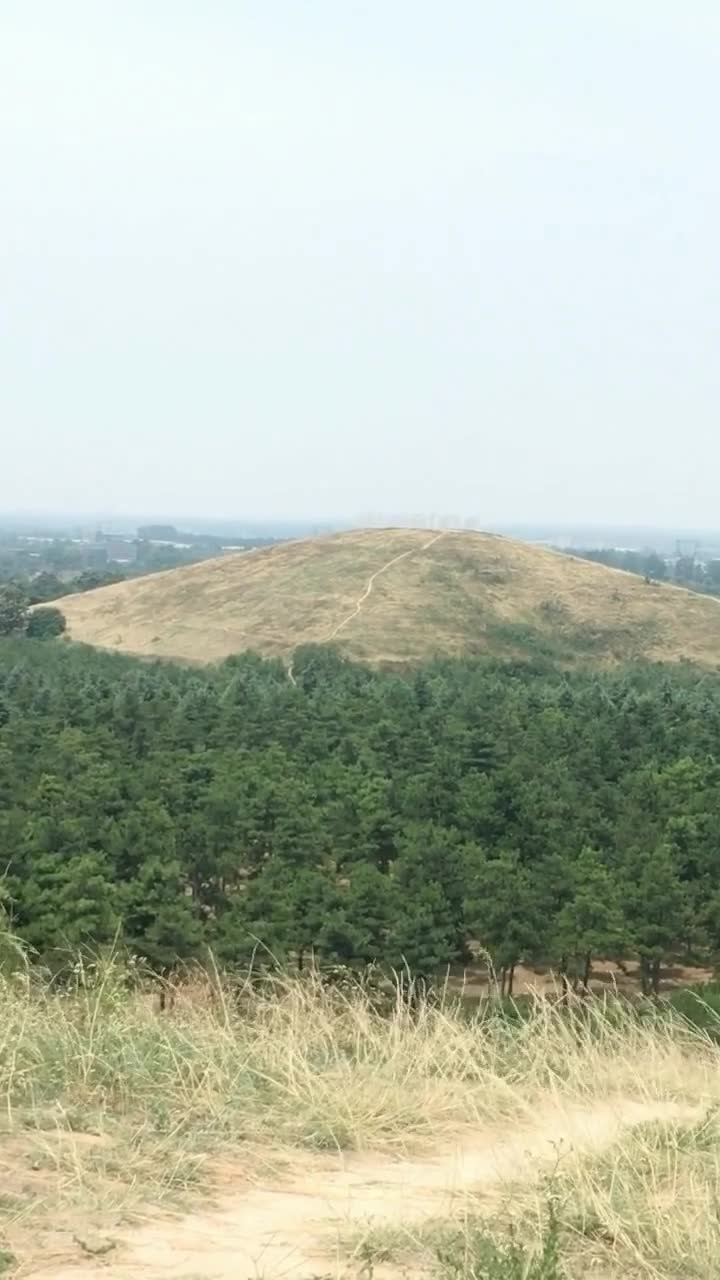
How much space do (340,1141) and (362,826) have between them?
17038 mm

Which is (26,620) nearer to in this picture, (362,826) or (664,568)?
(362,826)

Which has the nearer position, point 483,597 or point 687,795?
point 687,795

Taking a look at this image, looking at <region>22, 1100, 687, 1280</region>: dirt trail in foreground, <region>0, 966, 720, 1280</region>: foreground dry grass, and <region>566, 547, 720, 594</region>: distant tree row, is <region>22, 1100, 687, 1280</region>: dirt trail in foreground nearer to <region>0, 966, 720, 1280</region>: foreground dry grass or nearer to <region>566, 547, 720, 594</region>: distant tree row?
<region>0, 966, 720, 1280</region>: foreground dry grass

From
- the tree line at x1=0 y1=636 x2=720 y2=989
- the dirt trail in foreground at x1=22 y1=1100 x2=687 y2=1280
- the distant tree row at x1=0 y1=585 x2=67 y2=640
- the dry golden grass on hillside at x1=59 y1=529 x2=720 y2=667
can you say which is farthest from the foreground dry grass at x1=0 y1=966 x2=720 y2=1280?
the distant tree row at x1=0 y1=585 x2=67 y2=640

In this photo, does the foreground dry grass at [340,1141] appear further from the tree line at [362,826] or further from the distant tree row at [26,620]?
the distant tree row at [26,620]

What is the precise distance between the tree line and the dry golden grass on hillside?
14273mm

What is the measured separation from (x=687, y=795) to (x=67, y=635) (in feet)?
116

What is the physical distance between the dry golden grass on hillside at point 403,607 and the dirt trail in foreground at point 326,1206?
132 feet

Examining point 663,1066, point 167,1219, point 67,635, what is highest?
point 167,1219

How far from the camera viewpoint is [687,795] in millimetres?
23984

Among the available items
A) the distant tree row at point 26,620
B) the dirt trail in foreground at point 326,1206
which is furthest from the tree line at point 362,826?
the distant tree row at point 26,620

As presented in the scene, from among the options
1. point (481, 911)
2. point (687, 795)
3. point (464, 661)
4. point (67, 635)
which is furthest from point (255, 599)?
point (481, 911)

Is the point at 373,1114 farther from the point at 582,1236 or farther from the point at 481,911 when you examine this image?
the point at 481,911

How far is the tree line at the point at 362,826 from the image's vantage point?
18.1 m
